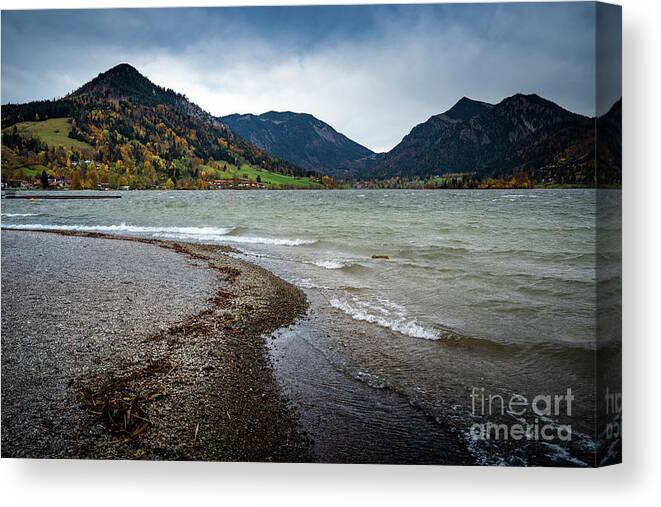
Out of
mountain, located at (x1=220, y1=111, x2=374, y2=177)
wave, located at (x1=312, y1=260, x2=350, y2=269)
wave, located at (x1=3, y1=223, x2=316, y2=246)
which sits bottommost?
wave, located at (x1=312, y1=260, x2=350, y2=269)

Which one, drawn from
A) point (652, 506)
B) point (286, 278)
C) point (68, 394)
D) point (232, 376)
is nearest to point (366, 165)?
point (286, 278)

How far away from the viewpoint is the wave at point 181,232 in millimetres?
4348

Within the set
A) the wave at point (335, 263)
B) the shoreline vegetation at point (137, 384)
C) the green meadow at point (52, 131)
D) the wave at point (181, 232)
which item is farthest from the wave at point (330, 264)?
the green meadow at point (52, 131)

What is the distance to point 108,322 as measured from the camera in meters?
3.96

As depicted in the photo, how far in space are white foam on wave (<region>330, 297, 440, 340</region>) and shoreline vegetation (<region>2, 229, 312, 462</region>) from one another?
61 centimetres

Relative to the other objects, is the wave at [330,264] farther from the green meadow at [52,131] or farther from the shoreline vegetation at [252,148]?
the green meadow at [52,131]

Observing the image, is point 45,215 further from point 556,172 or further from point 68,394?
point 556,172

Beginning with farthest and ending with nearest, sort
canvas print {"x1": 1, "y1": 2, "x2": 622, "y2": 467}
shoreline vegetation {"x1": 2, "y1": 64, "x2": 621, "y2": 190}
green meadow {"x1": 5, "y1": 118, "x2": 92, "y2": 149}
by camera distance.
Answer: green meadow {"x1": 5, "y1": 118, "x2": 92, "y2": 149}, shoreline vegetation {"x1": 2, "y1": 64, "x2": 621, "y2": 190}, canvas print {"x1": 1, "y1": 2, "x2": 622, "y2": 467}

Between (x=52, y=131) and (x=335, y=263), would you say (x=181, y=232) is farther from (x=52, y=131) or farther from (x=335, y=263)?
(x=335, y=263)

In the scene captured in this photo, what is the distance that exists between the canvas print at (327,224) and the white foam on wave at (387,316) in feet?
0.09

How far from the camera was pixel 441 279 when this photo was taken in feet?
14.0

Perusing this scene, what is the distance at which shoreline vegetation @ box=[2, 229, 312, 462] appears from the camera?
306cm

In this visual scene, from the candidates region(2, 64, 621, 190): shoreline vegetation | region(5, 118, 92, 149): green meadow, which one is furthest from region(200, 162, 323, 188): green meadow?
region(5, 118, 92, 149): green meadow

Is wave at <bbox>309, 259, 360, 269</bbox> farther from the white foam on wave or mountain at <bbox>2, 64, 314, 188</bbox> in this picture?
mountain at <bbox>2, 64, 314, 188</bbox>
